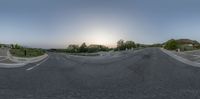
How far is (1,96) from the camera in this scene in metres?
5.25

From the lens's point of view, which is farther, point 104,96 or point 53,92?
point 53,92

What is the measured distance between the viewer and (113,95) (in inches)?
214

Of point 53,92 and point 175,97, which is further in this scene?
point 53,92

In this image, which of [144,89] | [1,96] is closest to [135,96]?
[144,89]

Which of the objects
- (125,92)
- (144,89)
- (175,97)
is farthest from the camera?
(144,89)

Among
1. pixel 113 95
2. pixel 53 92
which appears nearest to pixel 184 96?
pixel 113 95

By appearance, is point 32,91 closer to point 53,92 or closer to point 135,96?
point 53,92

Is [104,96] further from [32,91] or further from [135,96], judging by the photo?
[32,91]

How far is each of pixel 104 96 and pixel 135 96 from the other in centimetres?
62

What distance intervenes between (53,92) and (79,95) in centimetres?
71

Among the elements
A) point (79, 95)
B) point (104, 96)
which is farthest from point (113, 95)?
point (79, 95)

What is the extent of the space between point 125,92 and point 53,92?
157 cm

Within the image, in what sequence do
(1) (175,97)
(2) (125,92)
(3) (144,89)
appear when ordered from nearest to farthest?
(1) (175,97)
(2) (125,92)
(3) (144,89)

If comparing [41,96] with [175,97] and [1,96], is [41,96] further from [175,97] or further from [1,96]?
[175,97]
